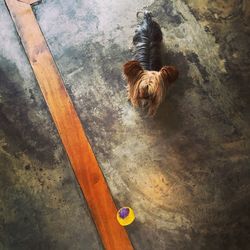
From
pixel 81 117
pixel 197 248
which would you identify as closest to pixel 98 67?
pixel 81 117

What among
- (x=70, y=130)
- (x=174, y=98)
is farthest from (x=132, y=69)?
(x=70, y=130)

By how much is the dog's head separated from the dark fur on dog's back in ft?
0.49

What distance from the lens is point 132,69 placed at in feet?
6.98

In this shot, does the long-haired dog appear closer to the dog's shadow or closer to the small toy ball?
the dog's shadow

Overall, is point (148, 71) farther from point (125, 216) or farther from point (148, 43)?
point (125, 216)

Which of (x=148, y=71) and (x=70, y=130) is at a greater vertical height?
(x=148, y=71)

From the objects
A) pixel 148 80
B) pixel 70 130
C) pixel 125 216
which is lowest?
pixel 125 216

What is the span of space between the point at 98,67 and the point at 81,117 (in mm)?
358

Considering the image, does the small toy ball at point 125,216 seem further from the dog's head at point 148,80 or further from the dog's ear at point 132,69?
the dog's ear at point 132,69

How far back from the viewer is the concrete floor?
2277 millimetres

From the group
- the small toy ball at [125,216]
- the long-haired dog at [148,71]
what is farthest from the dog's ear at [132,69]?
the small toy ball at [125,216]

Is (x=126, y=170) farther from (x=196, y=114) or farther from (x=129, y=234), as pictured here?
(x=196, y=114)

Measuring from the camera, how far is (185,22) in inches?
103

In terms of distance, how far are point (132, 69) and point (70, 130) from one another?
0.61m
